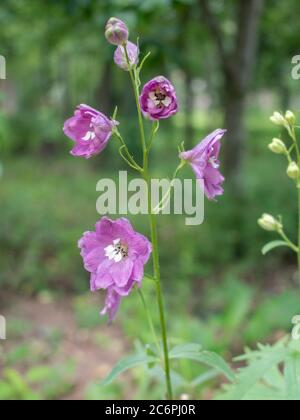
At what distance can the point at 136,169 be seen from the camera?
1604mm

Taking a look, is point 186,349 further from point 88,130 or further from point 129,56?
point 129,56

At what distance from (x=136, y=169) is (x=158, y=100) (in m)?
0.21

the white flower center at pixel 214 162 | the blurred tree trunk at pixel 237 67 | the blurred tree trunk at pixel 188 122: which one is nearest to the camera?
the white flower center at pixel 214 162

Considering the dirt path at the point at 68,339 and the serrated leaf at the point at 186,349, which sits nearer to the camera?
the serrated leaf at the point at 186,349

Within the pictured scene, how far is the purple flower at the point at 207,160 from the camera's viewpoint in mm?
1588

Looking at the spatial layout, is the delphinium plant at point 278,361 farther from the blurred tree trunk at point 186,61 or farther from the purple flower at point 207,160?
the blurred tree trunk at point 186,61

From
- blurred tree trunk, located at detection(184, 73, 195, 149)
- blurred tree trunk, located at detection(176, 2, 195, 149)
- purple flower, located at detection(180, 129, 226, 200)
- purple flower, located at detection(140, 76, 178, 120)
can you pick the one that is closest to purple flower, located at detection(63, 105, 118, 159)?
purple flower, located at detection(140, 76, 178, 120)

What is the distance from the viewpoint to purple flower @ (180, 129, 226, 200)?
1588mm

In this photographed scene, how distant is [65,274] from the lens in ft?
18.3

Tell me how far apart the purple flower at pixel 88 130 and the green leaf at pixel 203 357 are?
639mm

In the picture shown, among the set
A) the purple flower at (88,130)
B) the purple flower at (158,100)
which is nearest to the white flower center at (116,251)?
A: the purple flower at (88,130)

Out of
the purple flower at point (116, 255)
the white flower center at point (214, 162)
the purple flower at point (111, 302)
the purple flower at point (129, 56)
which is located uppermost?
the purple flower at point (129, 56)

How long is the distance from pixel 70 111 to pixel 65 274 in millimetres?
11923
